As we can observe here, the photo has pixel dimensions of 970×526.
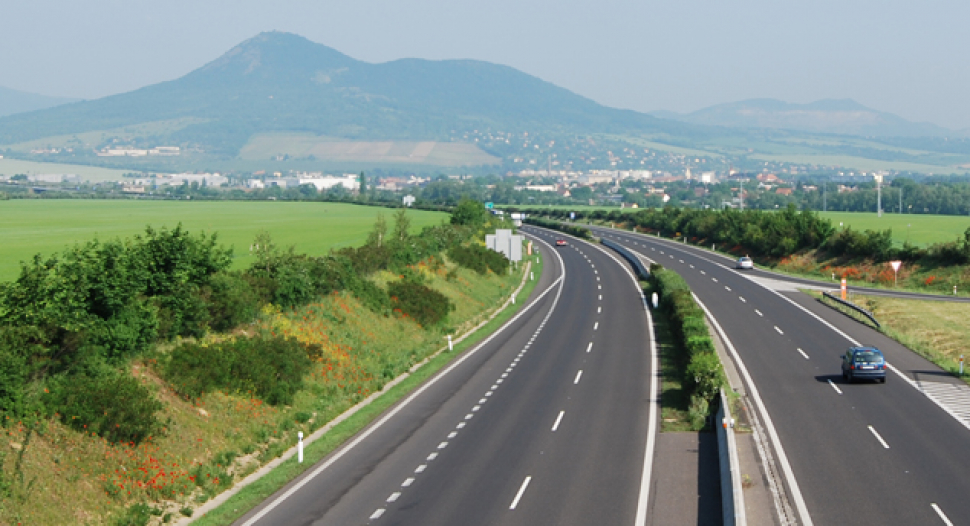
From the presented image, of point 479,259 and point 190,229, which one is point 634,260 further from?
point 190,229

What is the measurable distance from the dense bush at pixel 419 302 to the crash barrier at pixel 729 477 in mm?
25409

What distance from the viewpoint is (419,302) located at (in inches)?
1996

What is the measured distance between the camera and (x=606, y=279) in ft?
257

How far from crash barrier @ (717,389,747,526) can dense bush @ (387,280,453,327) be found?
25.4 m

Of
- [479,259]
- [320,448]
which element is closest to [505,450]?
[320,448]

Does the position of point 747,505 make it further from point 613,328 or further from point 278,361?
point 613,328

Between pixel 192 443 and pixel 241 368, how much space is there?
212 inches

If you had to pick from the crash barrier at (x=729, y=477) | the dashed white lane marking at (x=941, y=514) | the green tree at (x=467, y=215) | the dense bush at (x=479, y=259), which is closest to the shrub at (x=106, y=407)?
the crash barrier at (x=729, y=477)

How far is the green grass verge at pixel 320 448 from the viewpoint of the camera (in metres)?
20.9

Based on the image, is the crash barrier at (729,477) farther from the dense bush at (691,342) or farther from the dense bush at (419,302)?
the dense bush at (419,302)

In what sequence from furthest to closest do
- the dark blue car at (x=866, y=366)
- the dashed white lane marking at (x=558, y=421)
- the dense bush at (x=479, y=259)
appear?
the dense bush at (x=479, y=259) < the dark blue car at (x=866, y=366) < the dashed white lane marking at (x=558, y=421)

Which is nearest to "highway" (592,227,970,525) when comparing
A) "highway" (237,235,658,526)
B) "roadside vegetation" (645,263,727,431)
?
"roadside vegetation" (645,263,727,431)

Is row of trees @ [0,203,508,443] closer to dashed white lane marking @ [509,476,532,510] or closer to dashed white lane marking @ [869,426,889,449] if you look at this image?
dashed white lane marking @ [509,476,532,510]

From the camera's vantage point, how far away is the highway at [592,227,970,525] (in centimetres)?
2002
